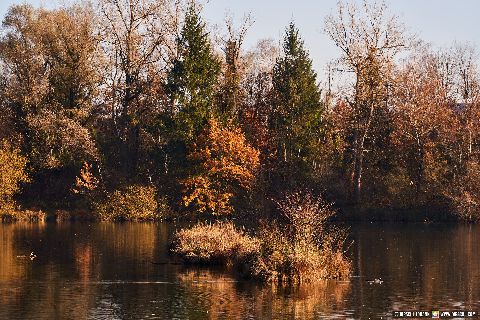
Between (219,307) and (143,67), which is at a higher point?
(143,67)

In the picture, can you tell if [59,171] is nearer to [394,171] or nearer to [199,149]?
[199,149]

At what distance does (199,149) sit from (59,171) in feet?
53.1

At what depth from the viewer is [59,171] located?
87.6 metres

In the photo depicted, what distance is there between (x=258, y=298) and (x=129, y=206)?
51.7 metres

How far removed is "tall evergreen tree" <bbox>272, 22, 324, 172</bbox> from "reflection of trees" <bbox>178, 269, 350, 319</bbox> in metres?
48.1

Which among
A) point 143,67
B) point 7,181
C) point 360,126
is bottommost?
point 7,181

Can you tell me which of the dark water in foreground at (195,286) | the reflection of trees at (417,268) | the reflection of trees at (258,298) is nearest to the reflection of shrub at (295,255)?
the reflection of trees at (258,298)

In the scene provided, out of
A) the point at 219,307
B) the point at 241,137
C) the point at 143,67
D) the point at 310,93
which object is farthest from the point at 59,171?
the point at 219,307

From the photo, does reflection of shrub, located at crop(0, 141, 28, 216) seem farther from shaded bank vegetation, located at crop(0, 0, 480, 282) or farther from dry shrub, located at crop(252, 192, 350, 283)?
dry shrub, located at crop(252, 192, 350, 283)

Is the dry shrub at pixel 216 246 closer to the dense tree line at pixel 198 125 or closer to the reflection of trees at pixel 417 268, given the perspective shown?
the reflection of trees at pixel 417 268

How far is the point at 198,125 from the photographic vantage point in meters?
83.1

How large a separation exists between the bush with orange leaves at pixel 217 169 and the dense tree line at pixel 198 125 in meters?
0.14

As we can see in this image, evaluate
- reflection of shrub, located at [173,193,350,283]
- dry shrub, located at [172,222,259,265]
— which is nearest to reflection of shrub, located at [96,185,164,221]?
dry shrub, located at [172,222,259,265]

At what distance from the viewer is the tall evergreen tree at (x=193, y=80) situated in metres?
82.6
